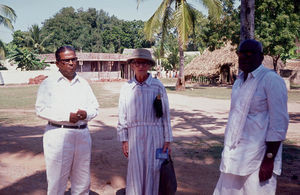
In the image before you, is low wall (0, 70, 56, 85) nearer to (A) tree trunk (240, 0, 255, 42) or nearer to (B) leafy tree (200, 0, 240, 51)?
(B) leafy tree (200, 0, 240, 51)

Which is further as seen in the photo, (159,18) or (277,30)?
(277,30)

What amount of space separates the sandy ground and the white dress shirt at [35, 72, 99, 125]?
1.49m

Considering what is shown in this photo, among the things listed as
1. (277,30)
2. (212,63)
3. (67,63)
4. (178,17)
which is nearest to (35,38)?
(212,63)

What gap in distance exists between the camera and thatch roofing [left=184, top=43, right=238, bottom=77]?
27.7 meters

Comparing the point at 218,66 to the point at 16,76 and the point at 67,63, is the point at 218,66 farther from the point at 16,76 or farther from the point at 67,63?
the point at 67,63

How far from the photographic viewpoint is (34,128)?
26.5 ft

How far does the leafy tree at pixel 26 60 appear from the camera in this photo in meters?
31.2

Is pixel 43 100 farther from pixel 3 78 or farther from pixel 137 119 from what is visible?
pixel 3 78

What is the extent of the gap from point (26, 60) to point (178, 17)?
22.2 m

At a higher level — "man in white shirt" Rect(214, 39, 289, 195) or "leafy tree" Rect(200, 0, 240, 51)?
"leafy tree" Rect(200, 0, 240, 51)

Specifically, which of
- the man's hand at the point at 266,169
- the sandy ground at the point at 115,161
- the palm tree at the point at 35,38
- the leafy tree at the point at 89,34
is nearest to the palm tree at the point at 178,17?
the sandy ground at the point at 115,161

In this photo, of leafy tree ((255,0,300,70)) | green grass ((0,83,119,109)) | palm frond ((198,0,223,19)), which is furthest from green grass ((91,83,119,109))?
leafy tree ((255,0,300,70))

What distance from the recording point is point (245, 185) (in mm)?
2250

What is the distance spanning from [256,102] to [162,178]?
1.17m
